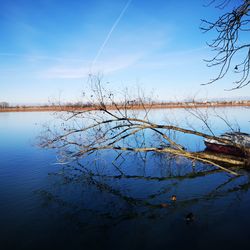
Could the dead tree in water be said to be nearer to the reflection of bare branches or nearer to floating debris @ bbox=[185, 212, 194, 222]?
the reflection of bare branches

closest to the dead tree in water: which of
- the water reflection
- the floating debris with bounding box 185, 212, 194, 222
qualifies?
the water reflection

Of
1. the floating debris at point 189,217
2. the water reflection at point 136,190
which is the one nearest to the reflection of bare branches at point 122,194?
the water reflection at point 136,190

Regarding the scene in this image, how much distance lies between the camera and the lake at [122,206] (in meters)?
6.56

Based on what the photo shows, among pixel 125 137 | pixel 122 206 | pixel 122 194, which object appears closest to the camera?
pixel 122 206

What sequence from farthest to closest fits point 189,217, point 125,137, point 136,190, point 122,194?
point 125,137, point 136,190, point 122,194, point 189,217

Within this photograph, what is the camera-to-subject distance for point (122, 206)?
859cm

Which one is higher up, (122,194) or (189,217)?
(189,217)

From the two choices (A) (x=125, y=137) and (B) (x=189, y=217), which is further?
(A) (x=125, y=137)

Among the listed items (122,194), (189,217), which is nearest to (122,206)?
(122,194)

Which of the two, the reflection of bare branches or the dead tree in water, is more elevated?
the dead tree in water

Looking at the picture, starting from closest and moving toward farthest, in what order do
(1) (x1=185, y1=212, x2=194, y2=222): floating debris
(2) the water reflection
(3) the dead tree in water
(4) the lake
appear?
(4) the lake
(1) (x1=185, y1=212, x2=194, y2=222): floating debris
(2) the water reflection
(3) the dead tree in water

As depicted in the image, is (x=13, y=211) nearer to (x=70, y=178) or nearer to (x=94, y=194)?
(x=94, y=194)

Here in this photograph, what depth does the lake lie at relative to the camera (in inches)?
258

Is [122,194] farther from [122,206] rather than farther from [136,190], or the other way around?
[122,206]
